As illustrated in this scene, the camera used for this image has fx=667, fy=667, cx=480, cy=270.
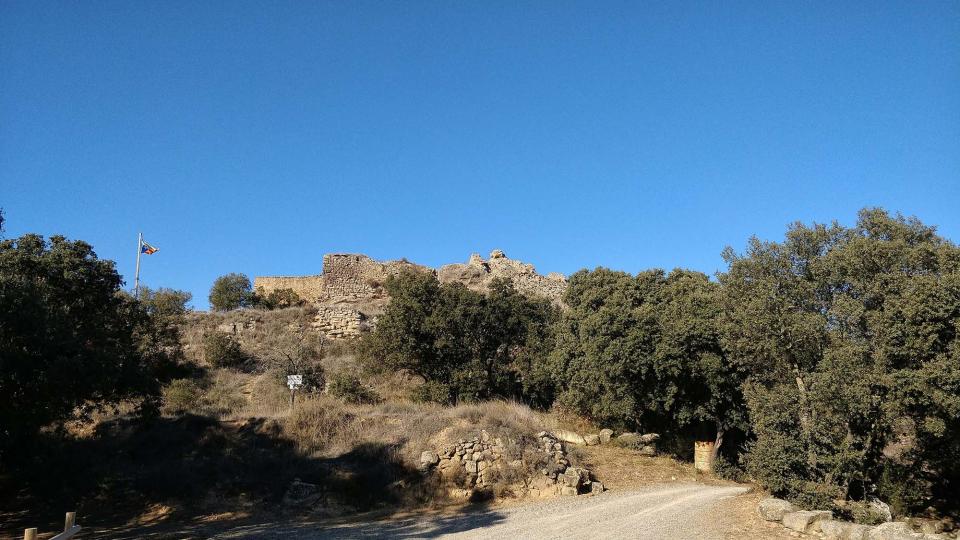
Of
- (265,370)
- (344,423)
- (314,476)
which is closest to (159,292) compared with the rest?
(265,370)

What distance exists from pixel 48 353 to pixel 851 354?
A: 52.7 ft

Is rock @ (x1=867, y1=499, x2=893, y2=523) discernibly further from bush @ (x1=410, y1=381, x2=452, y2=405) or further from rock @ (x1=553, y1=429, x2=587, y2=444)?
bush @ (x1=410, y1=381, x2=452, y2=405)

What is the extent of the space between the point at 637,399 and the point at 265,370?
17.2 metres

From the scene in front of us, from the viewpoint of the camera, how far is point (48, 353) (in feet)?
39.4

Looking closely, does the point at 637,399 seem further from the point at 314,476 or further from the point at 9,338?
the point at 9,338

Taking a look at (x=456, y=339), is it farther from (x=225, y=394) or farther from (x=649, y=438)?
(x=225, y=394)

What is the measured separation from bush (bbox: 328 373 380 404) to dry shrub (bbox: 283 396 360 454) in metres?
3.75

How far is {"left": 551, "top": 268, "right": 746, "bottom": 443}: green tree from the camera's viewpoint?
2083cm

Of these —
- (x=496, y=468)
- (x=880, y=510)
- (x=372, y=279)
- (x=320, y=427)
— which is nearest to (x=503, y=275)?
(x=372, y=279)

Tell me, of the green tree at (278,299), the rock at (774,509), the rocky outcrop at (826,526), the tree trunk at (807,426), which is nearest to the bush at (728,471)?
the tree trunk at (807,426)

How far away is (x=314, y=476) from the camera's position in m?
16.6

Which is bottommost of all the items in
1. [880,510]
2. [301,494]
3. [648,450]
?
[880,510]

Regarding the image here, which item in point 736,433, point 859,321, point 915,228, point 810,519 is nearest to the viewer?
point 810,519

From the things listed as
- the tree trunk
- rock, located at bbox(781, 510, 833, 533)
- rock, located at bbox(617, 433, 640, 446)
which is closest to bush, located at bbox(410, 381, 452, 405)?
rock, located at bbox(617, 433, 640, 446)
